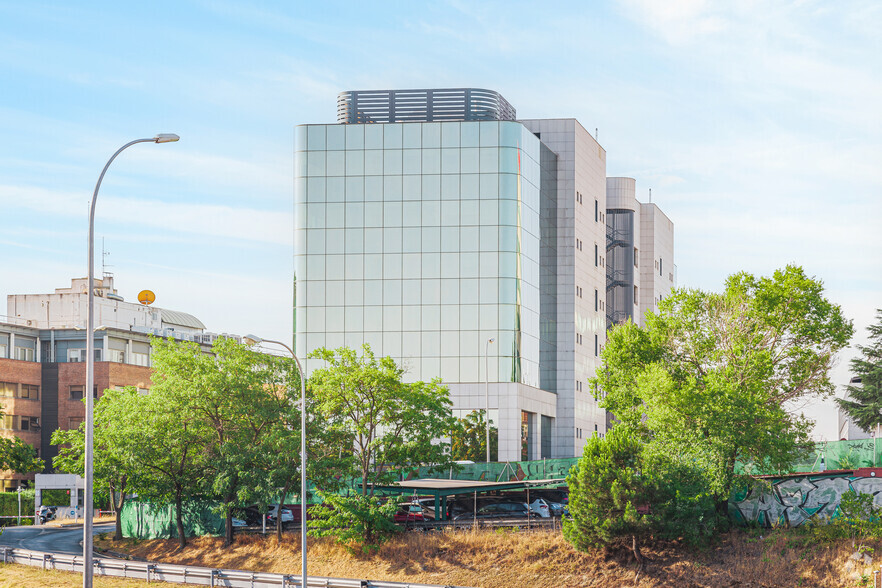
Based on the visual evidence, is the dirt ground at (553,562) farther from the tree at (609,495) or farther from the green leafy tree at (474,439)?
the green leafy tree at (474,439)

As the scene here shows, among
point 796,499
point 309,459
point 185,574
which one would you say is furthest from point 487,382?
point 185,574

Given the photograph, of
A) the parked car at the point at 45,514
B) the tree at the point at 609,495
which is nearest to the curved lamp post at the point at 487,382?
the parked car at the point at 45,514

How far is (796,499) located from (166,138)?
37.4 m

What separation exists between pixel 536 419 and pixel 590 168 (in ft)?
97.0

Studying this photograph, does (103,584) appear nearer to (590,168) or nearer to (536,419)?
(536,419)

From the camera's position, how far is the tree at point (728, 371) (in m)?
48.5

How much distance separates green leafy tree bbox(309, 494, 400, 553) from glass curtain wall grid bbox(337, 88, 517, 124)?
50.8m

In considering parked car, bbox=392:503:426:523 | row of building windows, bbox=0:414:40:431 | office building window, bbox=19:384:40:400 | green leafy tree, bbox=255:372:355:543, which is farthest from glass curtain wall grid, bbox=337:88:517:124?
row of building windows, bbox=0:414:40:431

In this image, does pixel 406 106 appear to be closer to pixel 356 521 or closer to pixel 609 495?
pixel 356 521

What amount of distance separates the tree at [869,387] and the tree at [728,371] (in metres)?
14.8

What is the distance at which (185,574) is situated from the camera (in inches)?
1950

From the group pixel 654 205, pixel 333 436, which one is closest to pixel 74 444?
pixel 333 436

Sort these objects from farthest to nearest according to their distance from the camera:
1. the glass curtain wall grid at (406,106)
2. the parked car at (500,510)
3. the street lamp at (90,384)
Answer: the glass curtain wall grid at (406,106), the parked car at (500,510), the street lamp at (90,384)

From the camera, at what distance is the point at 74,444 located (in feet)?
212
